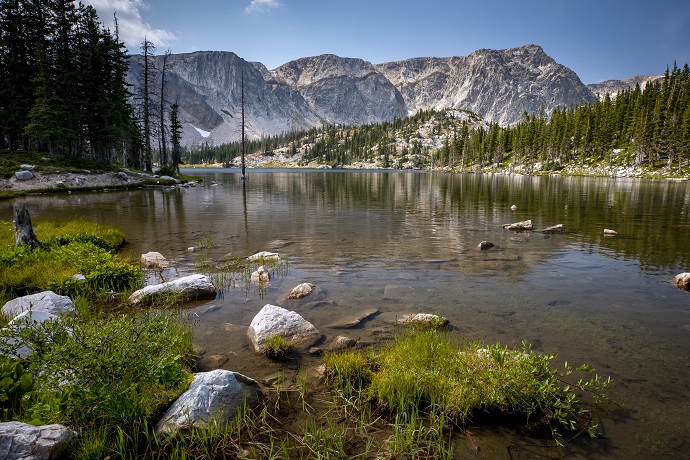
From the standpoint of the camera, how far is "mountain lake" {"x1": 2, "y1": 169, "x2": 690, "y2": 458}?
6.00 metres

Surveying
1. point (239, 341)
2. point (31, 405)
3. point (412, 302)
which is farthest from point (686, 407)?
point (31, 405)

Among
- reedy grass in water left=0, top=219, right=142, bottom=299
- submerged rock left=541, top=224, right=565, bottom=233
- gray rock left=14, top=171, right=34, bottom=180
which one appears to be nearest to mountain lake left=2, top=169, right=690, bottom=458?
submerged rock left=541, top=224, right=565, bottom=233

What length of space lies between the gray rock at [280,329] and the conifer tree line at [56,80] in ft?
186

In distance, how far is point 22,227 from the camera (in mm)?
13109

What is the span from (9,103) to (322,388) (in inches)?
2816

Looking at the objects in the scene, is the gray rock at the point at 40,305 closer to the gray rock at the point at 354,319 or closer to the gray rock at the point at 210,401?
the gray rock at the point at 210,401

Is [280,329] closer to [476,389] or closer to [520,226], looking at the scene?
[476,389]

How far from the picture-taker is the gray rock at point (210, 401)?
4.79m

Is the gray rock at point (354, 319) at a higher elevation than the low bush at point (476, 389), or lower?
lower

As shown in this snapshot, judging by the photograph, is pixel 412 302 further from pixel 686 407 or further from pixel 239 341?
pixel 686 407

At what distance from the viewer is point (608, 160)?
12012cm

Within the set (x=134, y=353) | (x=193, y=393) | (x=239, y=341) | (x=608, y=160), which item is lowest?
(x=239, y=341)

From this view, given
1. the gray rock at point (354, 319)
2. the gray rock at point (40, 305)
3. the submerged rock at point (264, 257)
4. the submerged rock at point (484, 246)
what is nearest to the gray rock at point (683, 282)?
the submerged rock at point (484, 246)

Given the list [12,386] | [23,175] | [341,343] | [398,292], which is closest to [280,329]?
[341,343]
